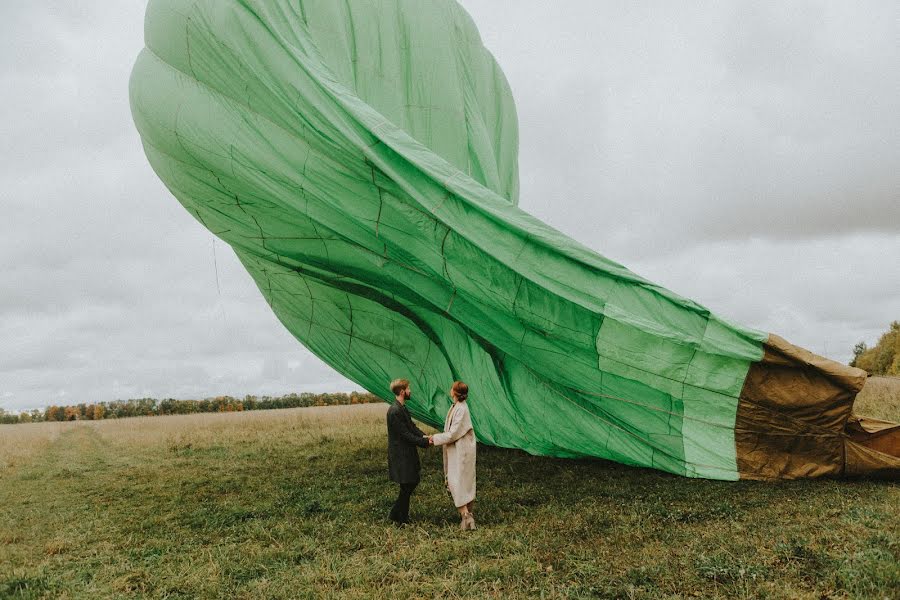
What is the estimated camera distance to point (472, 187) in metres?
7.32

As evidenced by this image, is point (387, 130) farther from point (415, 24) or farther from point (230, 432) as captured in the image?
point (230, 432)

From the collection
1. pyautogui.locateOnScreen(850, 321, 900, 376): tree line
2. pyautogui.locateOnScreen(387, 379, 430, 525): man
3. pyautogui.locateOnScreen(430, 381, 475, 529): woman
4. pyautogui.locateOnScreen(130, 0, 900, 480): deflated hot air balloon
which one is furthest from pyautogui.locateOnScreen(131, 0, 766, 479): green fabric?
pyautogui.locateOnScreen(850, 321, 900, 376): tree line

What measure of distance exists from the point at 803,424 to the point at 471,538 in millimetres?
3907

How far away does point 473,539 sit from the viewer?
5.77m

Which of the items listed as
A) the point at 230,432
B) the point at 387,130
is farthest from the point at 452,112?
the point at 230,432

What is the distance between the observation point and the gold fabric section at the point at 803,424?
265 inches

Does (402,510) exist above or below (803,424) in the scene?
below

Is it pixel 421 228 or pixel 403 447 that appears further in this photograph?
pixel 421 228

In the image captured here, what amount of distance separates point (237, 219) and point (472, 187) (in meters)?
3.65

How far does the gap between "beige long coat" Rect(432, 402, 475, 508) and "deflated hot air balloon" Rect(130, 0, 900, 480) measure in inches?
63.1

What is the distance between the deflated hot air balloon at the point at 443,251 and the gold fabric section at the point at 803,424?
0.8 inches

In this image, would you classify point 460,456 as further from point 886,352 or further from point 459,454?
point 886,352

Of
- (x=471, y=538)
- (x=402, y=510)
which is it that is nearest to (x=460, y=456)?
(x=471, y=538)

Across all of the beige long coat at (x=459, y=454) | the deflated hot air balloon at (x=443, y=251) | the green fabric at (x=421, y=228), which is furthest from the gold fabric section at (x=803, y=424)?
the beige long coat at (x=459, y=454)
